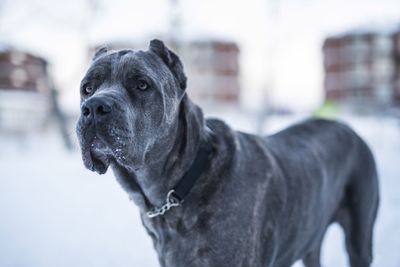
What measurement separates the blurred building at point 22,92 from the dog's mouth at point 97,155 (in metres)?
12.9

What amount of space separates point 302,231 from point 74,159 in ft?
31.5

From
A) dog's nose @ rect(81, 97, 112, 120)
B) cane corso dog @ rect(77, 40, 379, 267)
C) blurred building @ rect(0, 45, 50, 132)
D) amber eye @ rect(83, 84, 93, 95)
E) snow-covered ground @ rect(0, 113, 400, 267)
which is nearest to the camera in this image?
dog's nose @ rect(81, 97, 112, 120)

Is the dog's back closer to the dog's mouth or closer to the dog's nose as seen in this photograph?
the dog's mouth

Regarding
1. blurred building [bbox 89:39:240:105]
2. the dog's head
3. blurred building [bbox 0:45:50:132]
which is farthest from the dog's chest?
blurred building [bbox 89:39:240:105]

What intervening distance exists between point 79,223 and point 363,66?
37796 mm

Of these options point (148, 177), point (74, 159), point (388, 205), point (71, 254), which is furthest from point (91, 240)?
point (74, 159)

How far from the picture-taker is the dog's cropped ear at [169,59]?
8.64ft

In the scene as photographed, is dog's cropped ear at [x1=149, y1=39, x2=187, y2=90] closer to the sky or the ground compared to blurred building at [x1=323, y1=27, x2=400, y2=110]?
closer to the sky

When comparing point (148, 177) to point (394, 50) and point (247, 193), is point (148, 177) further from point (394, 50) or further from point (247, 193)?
point (394, 50)

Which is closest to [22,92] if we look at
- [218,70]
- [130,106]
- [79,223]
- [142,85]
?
[218,70]

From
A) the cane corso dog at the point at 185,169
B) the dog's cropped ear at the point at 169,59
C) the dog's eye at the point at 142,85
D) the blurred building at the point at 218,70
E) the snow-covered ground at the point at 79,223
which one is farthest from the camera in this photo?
the blurred building at the point at 218,70

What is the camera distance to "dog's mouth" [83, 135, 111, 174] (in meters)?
2.16

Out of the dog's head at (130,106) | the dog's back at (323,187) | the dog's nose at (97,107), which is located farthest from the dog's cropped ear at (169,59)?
the dog's back at (323,187)

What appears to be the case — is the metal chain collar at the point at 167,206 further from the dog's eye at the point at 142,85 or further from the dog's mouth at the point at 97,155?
the dog's eye at the point at 142,85
